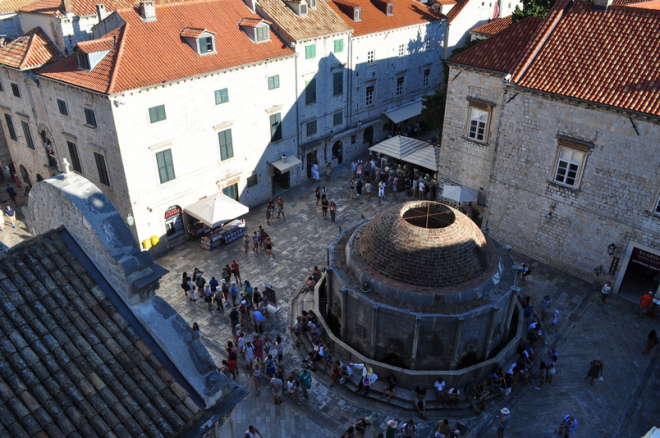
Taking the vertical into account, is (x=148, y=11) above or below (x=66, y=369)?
above

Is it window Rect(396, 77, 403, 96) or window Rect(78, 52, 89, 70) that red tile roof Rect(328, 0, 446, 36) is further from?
window Rect(78, 52, 89, 70)

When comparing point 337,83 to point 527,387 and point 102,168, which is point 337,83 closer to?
point 102,168

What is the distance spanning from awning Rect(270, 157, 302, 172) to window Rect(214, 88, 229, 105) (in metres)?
6.01

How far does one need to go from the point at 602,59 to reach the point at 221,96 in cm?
2039

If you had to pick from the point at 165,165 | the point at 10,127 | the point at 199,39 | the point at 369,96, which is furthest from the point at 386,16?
the point at 10,127

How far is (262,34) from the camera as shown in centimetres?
3225

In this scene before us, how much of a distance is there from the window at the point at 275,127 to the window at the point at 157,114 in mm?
8248

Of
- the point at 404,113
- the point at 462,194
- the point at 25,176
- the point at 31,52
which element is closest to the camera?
the point at 462,194

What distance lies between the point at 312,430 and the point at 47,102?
967 inches

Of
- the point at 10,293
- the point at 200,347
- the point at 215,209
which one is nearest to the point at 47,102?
the point at 215,209

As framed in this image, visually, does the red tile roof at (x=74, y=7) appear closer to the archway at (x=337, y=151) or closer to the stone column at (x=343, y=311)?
the archway at (x=337, y=151)

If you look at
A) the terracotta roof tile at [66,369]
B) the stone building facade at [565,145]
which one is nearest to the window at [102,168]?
the terracotta roof tile at [66,369]

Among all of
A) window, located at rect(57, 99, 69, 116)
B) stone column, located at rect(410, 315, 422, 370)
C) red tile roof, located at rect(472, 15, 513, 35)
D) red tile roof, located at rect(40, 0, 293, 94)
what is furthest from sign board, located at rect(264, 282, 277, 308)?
red tile roof, located at rect(472, 15, 513, 35)

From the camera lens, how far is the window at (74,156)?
29750 millimetres
